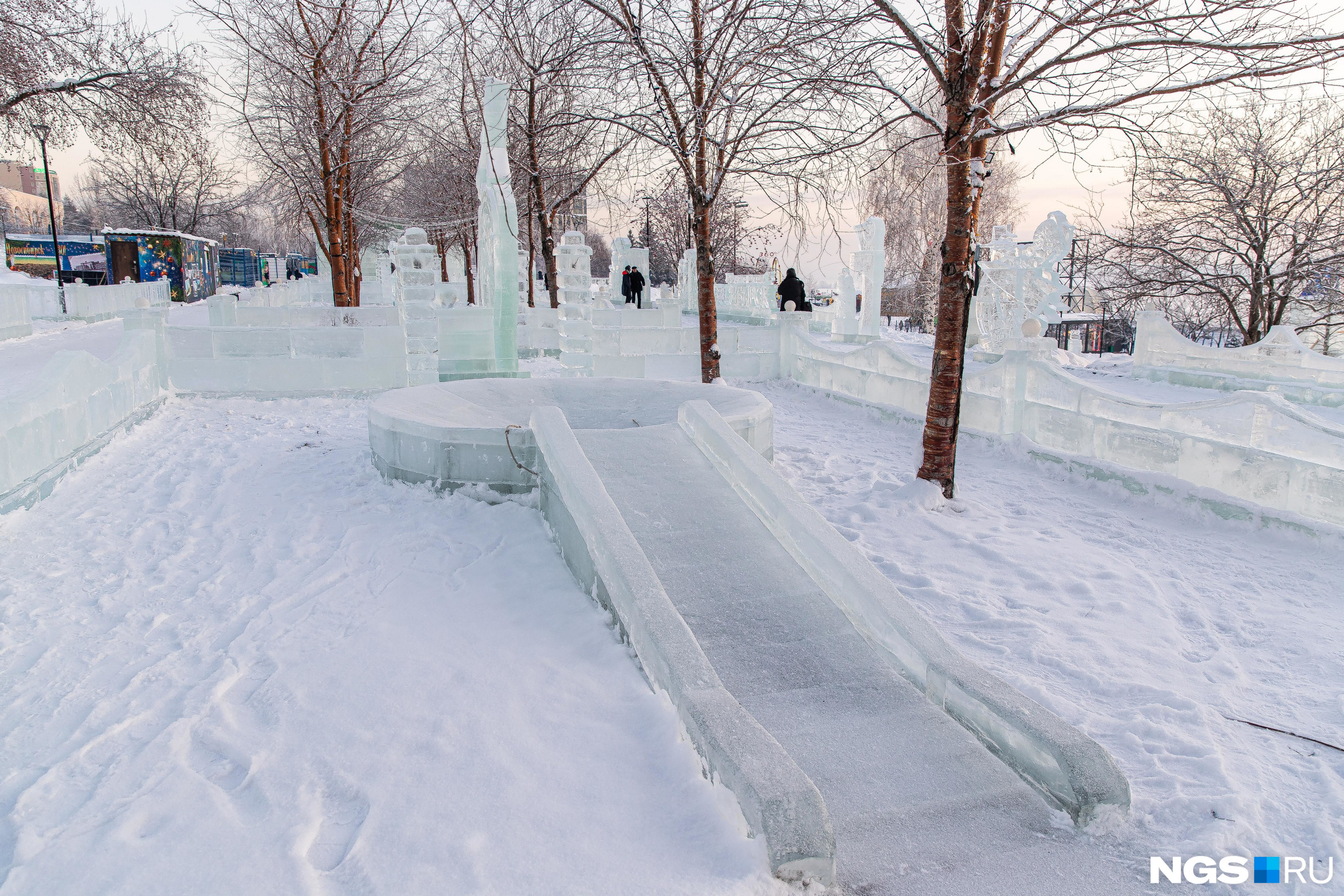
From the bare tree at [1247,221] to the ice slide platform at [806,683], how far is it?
12.1 m

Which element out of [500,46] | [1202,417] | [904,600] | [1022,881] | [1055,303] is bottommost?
[1022,881]

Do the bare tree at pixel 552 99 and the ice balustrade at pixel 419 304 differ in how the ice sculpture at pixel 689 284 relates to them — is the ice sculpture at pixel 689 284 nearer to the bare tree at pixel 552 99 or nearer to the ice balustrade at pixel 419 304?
the bare tree at pixel 552 99

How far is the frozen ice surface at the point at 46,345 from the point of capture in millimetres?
11938

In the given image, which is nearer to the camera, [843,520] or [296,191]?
[843,520]

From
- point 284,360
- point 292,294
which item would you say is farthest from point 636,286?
point 284,360

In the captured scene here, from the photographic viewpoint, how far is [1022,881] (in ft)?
8.05

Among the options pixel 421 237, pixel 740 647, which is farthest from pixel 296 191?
pixel 740 647

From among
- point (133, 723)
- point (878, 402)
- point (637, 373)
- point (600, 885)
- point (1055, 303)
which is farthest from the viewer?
point (1055, 303)

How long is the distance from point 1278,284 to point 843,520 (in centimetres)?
1462

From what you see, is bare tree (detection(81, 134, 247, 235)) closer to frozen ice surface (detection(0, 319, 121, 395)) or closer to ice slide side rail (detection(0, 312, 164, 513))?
frozen ice surface (detection(0, 319, 121, 395))

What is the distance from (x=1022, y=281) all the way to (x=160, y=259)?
3269 centimetres

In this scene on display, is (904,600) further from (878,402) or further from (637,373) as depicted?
(637,373)

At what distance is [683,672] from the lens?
10.3 ft

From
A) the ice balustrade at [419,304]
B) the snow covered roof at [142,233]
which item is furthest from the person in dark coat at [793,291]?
the snow covered roof at [142,233]
